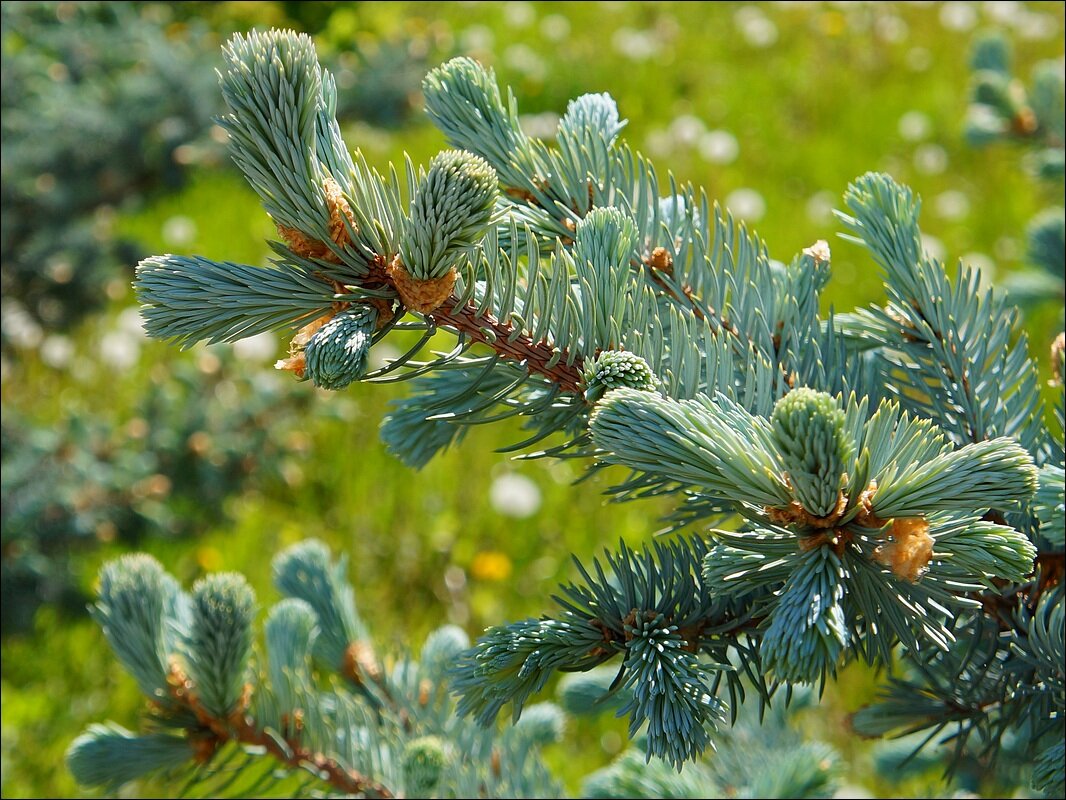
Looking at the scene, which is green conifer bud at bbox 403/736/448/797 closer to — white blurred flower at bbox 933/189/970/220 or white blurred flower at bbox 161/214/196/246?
white blurred flower at bbox 161/214/196/246

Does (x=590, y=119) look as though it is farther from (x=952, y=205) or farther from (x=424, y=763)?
(x=952, y=205)

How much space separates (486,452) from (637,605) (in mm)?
2347

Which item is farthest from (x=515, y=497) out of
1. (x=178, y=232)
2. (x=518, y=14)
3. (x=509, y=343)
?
(x=518, y=14)

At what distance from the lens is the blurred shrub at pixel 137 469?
203 centimetres

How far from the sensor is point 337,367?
0.50 metres

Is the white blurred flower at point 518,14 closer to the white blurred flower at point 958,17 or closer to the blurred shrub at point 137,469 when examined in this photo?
the white blurred flower at point 958,17

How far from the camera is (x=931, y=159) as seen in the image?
4352mm

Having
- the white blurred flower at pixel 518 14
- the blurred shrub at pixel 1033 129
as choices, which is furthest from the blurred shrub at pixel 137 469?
the white blurred flower at pixel 518 14

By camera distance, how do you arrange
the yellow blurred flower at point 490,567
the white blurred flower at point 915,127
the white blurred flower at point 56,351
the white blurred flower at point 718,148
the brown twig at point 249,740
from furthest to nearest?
the white blurred flower at point 915,127 < the white blurred flower at point 718,148 < the white blurred flower at point 56,351 < the yellow blurred flower at point 490,567 < the brown twig at point 249,740

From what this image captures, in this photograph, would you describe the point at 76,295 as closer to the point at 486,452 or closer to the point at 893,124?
the point at 486,452

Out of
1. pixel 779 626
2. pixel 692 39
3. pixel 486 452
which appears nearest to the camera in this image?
pixel 779 626

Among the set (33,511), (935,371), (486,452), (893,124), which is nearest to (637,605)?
(935,371)

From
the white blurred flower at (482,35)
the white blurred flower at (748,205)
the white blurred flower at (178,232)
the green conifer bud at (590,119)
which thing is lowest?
the green conifer bud at (590,119)

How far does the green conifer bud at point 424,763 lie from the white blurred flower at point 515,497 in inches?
73.9
